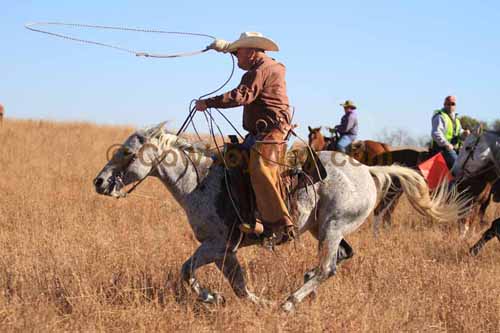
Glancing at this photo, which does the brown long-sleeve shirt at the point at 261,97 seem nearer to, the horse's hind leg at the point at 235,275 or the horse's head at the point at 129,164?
the horse's head at the point at 129,164

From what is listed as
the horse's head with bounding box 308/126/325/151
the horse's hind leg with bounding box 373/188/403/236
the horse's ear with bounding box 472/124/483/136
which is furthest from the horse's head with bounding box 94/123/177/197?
the horse's head with bounding box 308/126/325/151

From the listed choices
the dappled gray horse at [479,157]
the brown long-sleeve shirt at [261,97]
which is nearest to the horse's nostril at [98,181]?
the brown long-sleeve shirt at [261,97]

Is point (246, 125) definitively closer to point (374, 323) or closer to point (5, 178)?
point (374, 323)

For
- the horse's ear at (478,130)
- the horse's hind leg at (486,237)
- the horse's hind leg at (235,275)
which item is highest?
the horse's ear at (478,130)

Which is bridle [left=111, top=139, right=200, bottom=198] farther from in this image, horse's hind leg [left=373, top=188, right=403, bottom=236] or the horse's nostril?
horse's hind leg [left=373, top=188, right=403, bottom=236]

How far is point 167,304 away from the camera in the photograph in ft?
19.1

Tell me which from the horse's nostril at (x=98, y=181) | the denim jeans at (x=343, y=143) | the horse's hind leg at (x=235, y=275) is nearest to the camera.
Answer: the horse's nostril at (x=98, y=181)

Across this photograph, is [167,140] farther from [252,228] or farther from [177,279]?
[177,279]

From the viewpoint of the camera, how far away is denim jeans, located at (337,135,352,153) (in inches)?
572

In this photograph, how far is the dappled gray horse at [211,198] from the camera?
5.96m

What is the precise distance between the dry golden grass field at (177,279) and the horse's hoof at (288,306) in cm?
10

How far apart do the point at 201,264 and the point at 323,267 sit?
1286 millimetres

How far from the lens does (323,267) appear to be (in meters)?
6.44

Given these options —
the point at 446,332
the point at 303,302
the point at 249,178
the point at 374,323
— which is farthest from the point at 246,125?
the point at 446,332
